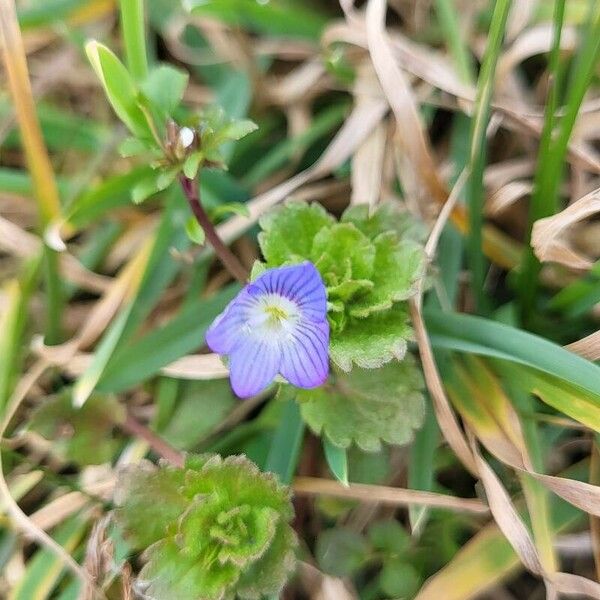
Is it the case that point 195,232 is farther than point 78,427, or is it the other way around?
point 78,427

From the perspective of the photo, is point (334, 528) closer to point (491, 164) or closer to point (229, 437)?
point (229, 437)

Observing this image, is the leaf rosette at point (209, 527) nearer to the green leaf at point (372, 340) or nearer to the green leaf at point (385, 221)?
the green leaf at point (372, 340)

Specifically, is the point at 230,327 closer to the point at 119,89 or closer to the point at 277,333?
the point at 277,333

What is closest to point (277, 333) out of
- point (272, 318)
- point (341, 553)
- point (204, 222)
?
point (272, 318)

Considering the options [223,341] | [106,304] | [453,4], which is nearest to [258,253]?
[106,304]

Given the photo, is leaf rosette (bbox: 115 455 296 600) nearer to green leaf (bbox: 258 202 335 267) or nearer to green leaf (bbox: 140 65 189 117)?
green leaf (bbox: 258 202 335 267)

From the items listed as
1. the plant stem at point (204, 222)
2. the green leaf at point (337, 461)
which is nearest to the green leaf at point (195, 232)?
the plant stem at point (204, 222)
